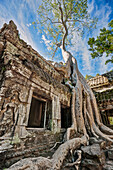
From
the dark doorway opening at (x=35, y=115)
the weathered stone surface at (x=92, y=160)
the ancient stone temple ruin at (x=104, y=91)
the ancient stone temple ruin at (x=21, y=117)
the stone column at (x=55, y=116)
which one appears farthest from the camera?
the ancient stone temple ruin at (x=104, y=91)

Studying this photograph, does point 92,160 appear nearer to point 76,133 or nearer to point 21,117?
point 76,133

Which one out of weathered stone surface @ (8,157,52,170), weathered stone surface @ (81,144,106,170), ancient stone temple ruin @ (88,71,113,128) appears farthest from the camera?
ancient stone temple ruin @ (88,71,113,128)

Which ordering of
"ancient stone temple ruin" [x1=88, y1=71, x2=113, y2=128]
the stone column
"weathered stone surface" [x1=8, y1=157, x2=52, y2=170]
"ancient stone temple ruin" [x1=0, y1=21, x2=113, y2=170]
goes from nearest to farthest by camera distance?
1. "weathered stone surface" [x1=8, y1=157, x2=52, y2=170]
2. "ancient stone temple ruin" [x1=0, y1=21, x2=113, y2=170]
3. the stone column
4. "ancient stone temple ruin" [x1=88, y1=71, x2=113, y2=128]

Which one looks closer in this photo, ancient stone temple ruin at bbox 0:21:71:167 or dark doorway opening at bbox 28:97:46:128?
ancient stone temple ruin at bbox 0:21:71:167

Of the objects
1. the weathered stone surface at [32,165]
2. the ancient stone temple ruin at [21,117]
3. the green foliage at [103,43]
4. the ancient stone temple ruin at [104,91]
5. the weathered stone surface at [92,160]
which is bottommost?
the weathered stone surface at [92,160]

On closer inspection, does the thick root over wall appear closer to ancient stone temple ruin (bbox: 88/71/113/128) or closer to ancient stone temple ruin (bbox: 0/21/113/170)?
ancient stone temple ruin (bbox: 0/21/113/170)

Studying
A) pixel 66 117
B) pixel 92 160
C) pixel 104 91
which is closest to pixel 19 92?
pixel 92 160

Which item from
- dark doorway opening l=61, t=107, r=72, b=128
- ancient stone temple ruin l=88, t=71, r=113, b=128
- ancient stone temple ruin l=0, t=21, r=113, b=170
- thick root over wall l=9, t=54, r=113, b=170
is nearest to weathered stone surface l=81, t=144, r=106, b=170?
ancient stone temple ruin l=0, t=21, r=113, b=170

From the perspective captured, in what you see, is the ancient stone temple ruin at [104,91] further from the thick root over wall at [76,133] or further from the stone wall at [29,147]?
the stone wall at [29,147]

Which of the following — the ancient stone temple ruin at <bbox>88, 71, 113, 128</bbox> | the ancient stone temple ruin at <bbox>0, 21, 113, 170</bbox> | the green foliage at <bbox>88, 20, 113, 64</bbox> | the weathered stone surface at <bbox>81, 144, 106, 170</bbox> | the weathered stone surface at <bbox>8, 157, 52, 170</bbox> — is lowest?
the weathered stone surface at <bbox>81, 144, 106, 170</bbox>

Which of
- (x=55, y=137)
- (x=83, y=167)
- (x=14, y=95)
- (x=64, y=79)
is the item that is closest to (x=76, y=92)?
(x=64, y=79)

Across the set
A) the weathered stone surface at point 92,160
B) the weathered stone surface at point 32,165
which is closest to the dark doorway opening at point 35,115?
the weathered stone surface at point 92,160

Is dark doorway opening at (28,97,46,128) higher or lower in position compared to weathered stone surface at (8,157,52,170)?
higher

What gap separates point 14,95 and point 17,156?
1113 millimetres
